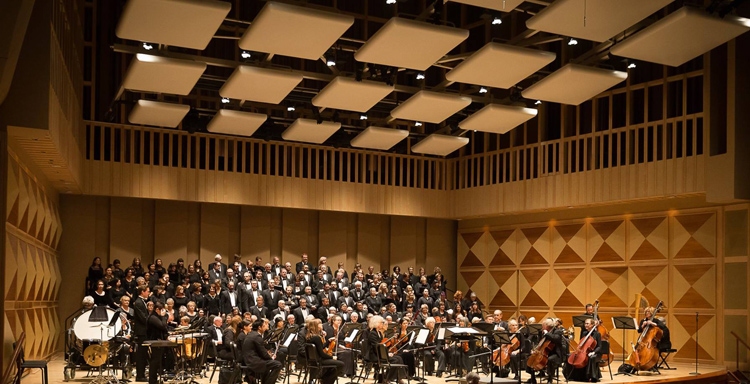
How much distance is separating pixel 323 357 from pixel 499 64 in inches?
181

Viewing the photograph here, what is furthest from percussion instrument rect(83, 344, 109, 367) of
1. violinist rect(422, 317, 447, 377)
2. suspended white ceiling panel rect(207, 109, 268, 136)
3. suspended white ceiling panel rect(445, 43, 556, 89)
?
suspended white ceiling panel rect(445, 43, 556, 89)

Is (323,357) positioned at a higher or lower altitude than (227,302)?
lower

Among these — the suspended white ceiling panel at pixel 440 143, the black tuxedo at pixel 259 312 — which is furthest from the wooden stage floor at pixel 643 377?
the suspended white ceiling panel at pixel 440 143

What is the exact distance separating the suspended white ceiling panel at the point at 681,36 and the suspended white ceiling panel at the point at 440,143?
494 centimetres

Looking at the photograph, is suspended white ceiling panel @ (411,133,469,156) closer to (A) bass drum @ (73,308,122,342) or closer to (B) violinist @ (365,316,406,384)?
(B) violinist @ (365,316,406,384)

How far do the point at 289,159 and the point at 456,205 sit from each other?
404 centimetres

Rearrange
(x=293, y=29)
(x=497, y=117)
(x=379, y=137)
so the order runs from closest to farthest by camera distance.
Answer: (x=293, y=29) < (x=497, y=117) < (x=379, y=137)

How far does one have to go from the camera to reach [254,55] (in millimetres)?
11414

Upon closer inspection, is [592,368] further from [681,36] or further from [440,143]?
[440,143]

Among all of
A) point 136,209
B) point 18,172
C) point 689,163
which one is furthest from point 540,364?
point 136,209

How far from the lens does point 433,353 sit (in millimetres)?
11289

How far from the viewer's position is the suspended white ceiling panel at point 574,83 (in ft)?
35.1

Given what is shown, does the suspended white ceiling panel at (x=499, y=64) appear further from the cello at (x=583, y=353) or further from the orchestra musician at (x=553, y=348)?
the cello at (x=583, y=353)

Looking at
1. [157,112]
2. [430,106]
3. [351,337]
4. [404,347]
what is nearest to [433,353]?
[404,347]
